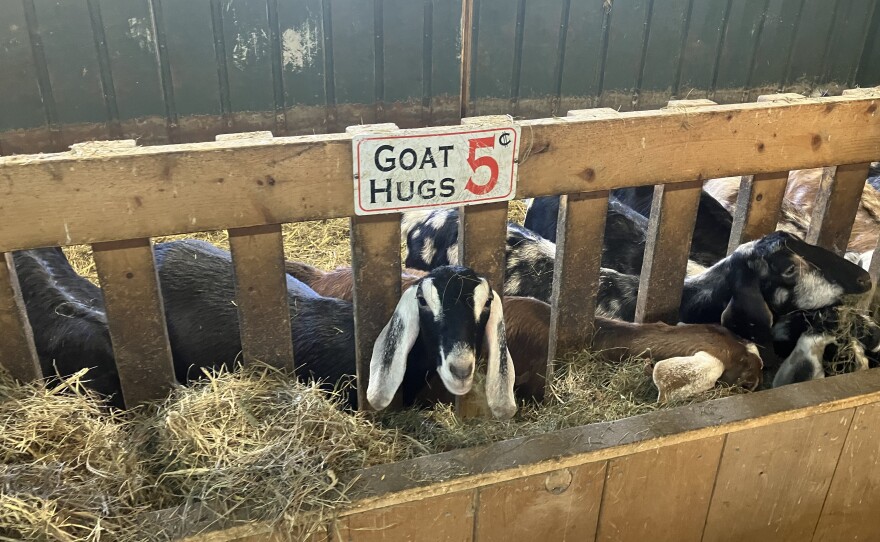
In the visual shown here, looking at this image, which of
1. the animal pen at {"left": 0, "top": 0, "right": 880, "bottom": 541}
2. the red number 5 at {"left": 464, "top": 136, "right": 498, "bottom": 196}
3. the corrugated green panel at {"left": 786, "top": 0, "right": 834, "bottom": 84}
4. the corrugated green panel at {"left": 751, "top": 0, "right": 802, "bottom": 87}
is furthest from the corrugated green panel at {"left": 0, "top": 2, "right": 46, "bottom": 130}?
the corrugated green panel at {"left": 786, "top": 0, "right": 834, "bottom": 84}

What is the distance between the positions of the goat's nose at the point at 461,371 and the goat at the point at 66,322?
1.25 m

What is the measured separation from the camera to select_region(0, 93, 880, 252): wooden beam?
7.20 ft

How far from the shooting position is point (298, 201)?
2.42 m

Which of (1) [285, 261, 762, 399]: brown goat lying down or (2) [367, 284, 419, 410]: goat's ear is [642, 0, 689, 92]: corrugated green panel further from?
(2) [367, 284, 419, 410]: goat's ear

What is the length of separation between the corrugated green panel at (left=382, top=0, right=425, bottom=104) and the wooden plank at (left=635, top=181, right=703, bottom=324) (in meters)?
4.32

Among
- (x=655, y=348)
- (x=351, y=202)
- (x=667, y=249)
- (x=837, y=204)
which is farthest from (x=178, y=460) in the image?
(x=837, y=204)

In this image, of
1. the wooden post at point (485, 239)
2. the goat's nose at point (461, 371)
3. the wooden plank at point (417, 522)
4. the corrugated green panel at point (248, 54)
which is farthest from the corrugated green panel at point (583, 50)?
the wooden plank at point (417, 522)

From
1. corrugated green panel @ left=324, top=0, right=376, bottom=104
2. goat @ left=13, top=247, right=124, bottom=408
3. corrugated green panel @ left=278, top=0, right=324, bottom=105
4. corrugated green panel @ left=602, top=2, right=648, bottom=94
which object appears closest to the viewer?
goat @ left=13, top=247, right=124, bottom=408

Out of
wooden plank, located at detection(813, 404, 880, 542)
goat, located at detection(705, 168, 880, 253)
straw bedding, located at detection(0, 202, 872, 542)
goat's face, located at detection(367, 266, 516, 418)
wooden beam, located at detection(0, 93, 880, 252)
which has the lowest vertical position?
wooden plank, located at detection(813, 404, 880, 542)

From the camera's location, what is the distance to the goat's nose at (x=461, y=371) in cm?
264

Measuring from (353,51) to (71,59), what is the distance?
2.31 m

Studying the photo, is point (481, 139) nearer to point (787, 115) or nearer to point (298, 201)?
point (298, 201)

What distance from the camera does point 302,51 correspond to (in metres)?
6.62

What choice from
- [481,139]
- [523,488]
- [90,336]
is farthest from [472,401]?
[90,336]
